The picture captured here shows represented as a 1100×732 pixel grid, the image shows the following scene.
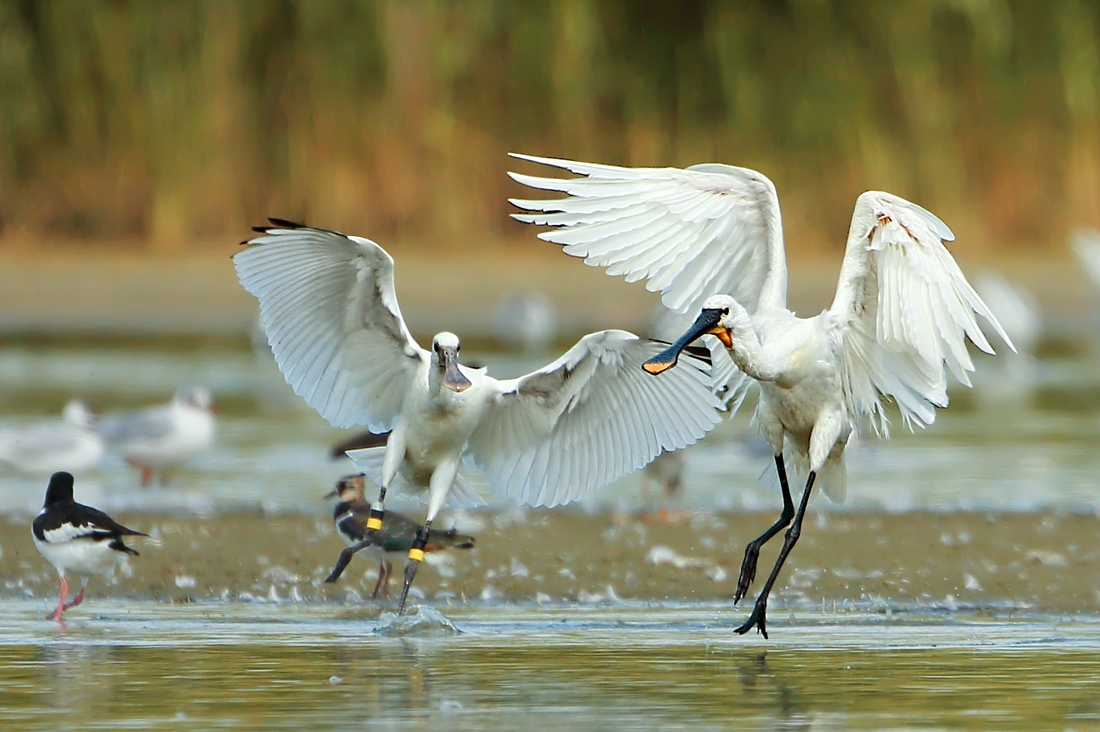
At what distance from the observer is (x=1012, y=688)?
6680mm

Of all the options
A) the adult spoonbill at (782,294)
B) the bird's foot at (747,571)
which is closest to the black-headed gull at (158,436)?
the adult spoonbill at (782,294)

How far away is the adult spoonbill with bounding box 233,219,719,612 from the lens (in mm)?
8484

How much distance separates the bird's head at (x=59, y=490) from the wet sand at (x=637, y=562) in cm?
34

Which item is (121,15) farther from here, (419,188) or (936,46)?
(936,46)

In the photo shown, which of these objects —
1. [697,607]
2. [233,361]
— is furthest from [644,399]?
[233,361]

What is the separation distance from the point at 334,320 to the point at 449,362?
21.2 inches

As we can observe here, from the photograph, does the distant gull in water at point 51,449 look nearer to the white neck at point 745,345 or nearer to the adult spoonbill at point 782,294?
the adult spoonbill at point 782,294

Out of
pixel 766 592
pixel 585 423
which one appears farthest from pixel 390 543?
pixel 766 592

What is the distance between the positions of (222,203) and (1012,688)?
1648 centimetres

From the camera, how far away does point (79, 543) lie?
8.70m

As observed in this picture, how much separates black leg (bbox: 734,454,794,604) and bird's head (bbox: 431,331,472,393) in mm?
1295

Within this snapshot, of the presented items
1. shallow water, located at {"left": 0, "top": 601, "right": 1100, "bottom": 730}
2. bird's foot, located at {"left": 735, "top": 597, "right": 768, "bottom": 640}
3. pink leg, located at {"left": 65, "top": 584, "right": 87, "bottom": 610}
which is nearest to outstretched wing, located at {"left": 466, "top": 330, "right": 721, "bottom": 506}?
shallow water, located at {"left": 0, "top": 601, "right": 1100, "bottom": 730}

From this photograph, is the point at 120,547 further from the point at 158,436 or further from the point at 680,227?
the point at 158,436

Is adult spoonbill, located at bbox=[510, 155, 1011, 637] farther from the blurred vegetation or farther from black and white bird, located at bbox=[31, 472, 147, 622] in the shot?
the blurred vegetation
